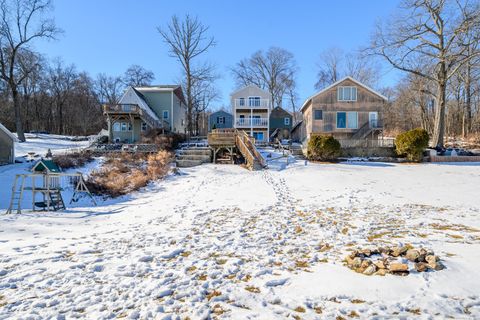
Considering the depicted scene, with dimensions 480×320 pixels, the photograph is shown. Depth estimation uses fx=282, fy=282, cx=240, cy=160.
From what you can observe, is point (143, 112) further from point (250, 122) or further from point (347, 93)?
point (347, 93)

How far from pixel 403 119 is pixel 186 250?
4735 centimetres

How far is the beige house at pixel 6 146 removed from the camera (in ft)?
63.7

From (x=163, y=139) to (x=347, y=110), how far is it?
18011 mm

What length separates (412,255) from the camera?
4.04 m

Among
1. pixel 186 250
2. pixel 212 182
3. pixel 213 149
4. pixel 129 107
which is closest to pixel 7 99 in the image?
pixel 129 107

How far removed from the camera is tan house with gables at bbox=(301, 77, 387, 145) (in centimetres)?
2758

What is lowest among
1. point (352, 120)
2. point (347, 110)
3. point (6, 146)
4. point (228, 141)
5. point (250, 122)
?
point (6, 146)

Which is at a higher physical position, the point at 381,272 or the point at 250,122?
the point at 250,122

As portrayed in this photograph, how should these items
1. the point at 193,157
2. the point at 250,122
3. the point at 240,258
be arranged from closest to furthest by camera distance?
the point at 240,258, the point at 193,157, the point at 250,122

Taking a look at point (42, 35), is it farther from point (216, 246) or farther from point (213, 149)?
point (216, 246)

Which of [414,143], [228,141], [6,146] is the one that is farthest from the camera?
[228,141]

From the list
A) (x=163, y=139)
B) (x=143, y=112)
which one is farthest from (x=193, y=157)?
(x=143, y=112)

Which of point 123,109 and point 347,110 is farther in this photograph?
point 123,109

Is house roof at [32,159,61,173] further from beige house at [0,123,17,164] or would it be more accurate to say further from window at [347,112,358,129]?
window at [347,112,358,129]
